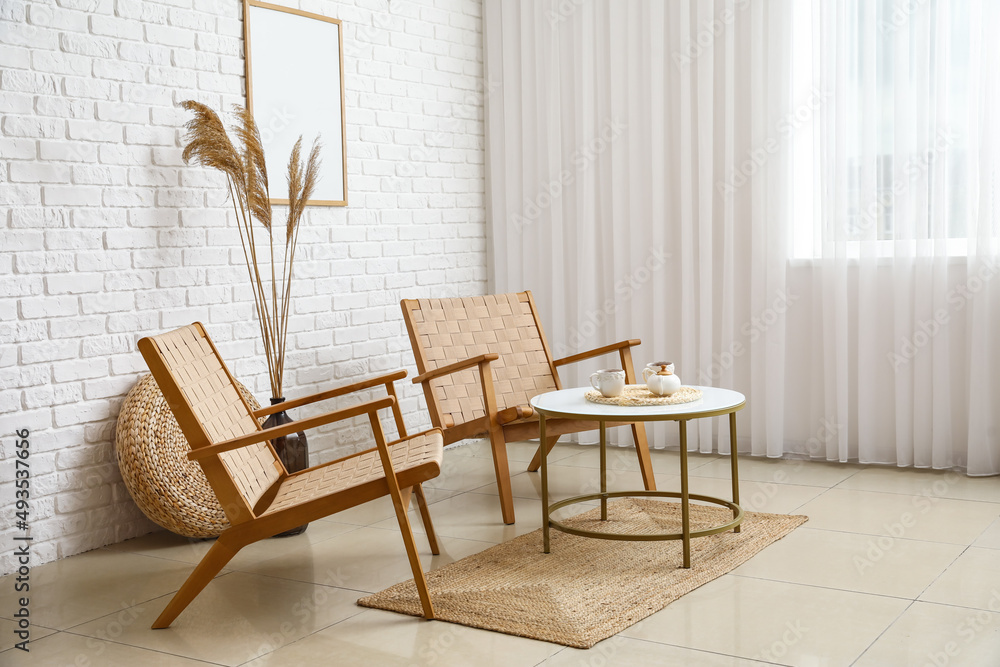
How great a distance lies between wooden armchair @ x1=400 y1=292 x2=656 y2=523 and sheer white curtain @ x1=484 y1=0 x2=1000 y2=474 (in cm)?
72

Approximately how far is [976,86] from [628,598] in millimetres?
2502

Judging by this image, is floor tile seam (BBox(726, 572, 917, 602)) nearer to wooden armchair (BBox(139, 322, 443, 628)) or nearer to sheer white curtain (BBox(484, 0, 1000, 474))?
wooden armchair (BBox(139, 322, 443, 628))

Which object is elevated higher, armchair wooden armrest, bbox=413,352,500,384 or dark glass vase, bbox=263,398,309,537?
armchair wooden armrest, bbox=413,352,500,384

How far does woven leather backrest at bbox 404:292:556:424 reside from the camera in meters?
3.72

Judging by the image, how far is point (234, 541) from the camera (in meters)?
2.40

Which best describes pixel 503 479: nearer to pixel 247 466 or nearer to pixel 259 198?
pixel 247 466

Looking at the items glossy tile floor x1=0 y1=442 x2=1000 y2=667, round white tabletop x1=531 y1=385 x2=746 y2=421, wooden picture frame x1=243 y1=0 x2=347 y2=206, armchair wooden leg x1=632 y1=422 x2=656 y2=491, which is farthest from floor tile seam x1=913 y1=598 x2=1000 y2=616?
wooden picture frame x1=243 y1=0 x2=347 y2=206

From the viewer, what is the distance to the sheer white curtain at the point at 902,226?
12.2 ft

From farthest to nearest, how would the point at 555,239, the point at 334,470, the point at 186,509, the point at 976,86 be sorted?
the point at 555,239, the point at 976,86, the point at 186,509, the point at 334,470

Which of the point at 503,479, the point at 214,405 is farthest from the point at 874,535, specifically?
the point at 214,405

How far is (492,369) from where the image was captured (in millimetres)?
3865

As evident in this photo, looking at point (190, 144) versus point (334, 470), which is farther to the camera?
point (190, 144)

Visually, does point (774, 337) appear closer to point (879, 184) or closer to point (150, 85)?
point (879, 184)

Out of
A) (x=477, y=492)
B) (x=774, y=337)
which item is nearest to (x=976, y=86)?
(x=774, y=337)
